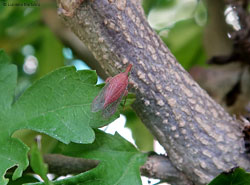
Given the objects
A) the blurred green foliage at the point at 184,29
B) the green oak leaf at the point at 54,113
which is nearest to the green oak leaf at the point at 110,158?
the green oak leaf at the point at 54,113

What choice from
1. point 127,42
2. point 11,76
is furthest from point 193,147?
point 11,76

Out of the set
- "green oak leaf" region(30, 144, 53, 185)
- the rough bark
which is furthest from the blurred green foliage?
"green oak leaf" region(30, 144, 53, 185)

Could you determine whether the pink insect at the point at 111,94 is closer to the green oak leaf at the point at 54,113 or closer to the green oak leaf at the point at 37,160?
the green oak leaf at the point at 54,113

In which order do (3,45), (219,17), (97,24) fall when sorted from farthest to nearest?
(3,45) → (219,17) → (97,24)

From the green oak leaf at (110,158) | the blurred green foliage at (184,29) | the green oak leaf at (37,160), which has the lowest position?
the green oak leaf at (110,158)

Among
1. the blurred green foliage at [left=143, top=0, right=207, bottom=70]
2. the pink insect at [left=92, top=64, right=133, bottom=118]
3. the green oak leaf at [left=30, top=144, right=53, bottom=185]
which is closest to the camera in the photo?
the green oak leaf at [left=30, top=144, right=53, bottom=185]

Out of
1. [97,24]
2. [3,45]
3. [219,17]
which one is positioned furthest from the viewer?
[3,45]

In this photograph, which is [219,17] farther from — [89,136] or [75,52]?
[89,136]

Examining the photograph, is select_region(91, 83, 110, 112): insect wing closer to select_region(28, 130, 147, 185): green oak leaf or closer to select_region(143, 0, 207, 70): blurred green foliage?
select_region(28, 130, 147, 185): green oak leaf

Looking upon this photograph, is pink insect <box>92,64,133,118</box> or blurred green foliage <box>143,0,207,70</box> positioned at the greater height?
pink insect <box>92,64,133,118</box>
